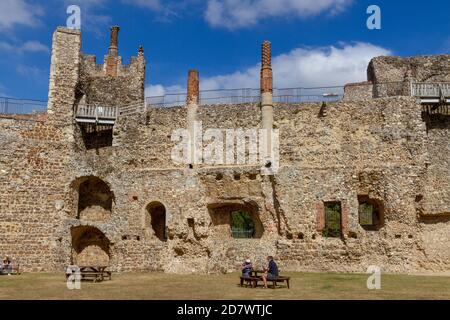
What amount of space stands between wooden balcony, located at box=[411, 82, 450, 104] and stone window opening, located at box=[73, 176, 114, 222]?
16.8m

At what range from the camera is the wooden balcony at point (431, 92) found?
23328 millimetres

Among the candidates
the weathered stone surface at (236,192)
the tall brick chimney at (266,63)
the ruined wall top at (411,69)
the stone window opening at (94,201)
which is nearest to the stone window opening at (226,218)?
the weathered stone surface at (236,192)

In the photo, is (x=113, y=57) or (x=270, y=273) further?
(x=113, y=57)

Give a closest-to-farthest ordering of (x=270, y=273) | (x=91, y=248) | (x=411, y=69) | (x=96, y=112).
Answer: (x=270, y=273) → (x=91, y=248) → (x=96, y=112) → (x=411, y=69)

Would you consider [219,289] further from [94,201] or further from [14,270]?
[94,201]

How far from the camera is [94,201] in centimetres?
2569

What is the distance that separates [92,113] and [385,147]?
608 inches

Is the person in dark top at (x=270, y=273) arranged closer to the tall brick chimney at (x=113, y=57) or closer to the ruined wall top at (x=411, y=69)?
the ruined wall top at (x=411, y=69)

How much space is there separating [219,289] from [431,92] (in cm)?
1580

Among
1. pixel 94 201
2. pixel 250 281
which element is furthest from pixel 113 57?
pixel 250 281

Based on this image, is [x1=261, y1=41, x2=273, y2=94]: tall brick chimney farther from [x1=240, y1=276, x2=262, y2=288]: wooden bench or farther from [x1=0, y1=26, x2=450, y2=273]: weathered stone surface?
[x1=240, y1=276, x2=262, y2=288]: wooden bench

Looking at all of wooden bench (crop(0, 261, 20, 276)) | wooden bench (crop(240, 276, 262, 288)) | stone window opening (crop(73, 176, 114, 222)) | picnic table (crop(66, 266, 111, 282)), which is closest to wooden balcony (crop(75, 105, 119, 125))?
stone window opening (crop(73, 176, 114, 222))
